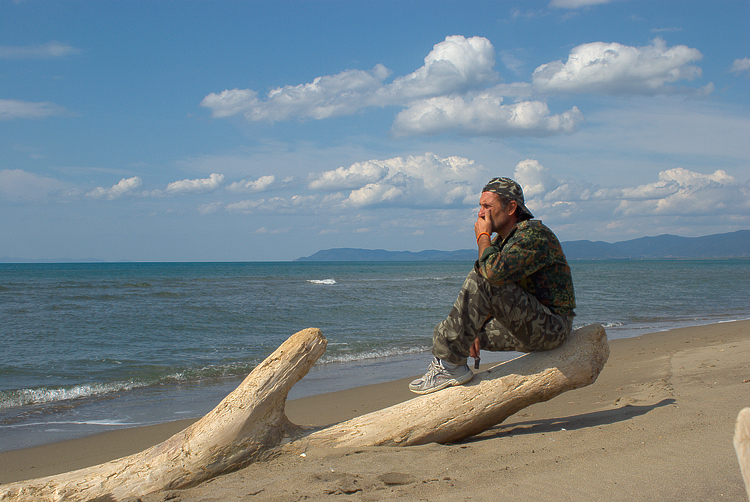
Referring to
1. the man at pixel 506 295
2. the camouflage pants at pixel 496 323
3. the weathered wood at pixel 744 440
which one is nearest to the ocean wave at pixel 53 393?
the man at pixel 506 295

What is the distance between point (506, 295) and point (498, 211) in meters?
0.71

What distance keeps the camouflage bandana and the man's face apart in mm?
41

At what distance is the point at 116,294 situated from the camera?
27406mm

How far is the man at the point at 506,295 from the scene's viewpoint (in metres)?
3.76

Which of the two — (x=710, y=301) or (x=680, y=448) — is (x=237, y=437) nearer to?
(x=680, y=448)

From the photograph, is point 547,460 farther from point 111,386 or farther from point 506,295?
point 111,386

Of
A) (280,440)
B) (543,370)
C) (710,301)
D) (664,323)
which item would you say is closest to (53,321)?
(280,440)

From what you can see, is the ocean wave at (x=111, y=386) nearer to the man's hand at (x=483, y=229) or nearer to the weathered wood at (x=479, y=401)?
the weathered wood at (x=479, y=401)

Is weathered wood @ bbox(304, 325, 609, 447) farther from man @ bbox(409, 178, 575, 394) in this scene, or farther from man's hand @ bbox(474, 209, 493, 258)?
man's hand @ bbox(474, 209, 493, 258)

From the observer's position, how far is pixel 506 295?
3783 millimetres

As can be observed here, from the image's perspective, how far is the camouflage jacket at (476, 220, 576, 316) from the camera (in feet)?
12.1

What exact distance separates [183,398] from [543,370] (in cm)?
599

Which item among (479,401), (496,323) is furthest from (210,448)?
(496,323)

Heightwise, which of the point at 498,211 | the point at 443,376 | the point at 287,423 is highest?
the point at 498,211
